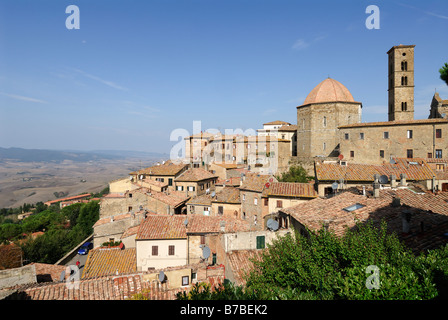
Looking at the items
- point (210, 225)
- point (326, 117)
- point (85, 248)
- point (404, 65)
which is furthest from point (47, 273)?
point (404, 65)

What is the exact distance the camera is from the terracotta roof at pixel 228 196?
28.0 metres

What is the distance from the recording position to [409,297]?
4.83 metres

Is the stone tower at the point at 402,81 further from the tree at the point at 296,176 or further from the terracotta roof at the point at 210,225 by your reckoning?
the terracotta roof at the point at 210,225

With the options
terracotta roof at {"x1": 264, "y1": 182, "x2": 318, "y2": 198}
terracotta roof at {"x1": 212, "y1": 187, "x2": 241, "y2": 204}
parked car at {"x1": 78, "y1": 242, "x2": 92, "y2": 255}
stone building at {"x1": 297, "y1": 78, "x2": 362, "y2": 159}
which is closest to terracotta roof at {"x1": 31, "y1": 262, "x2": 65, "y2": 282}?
parked car at {"x1": 78, "y1": 242, "x2": 92, "y2": 255}

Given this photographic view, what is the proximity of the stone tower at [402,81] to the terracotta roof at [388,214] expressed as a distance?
3896cm

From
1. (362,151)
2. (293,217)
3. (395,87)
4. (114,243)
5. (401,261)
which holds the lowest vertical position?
(114,243)

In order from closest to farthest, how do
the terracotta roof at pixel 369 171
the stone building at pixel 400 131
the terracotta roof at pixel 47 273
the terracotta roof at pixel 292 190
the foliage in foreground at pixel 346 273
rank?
the foliage in foreground at pixel 346 273 < the terracotta roof at pixel 47 273 < the terracotta roof at pixel 369 171 < the terracotta roof at pixel 292 190 < the stone building at pixel 400 131

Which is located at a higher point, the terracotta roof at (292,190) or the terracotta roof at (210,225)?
the terracotta roof at (292,190)

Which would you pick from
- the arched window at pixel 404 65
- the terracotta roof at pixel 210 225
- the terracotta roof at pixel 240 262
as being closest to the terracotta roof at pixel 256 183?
the terracotta roof at pixel 210 225

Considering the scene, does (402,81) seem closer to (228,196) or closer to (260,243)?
(228,196)

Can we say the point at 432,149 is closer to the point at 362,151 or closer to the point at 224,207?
the point at 362,151

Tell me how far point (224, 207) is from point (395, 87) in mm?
38961

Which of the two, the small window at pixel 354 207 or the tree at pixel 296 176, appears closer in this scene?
the small window at pixel 354 207
